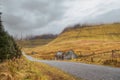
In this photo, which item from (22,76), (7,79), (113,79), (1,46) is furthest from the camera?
(1,46)

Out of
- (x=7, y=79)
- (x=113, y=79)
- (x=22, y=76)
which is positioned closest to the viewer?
(x=7, y=79)

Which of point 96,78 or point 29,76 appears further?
point 96,78

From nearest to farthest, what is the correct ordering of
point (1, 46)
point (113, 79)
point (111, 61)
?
point (113, 79), point (1, 46), point (111, 61)

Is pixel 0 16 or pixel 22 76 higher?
pixel 0 16

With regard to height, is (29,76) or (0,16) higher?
(0,16)

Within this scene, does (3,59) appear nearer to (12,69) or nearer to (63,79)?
(63,79)

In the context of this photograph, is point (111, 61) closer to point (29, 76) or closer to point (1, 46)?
point (1, 46)

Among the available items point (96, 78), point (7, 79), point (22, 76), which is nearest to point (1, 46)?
point (96, 78)

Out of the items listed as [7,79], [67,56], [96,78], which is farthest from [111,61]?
[67,56]

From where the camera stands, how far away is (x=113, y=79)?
1271 inches

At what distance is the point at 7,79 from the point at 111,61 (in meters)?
46.0

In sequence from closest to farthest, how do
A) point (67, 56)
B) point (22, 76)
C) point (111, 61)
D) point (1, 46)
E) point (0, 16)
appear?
point (22, 76)
point (1, 46)
point (0, 16)
point (111, 61)
point (67, 56)

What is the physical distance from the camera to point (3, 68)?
77.0ft

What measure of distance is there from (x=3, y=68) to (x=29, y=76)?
6.63ft
